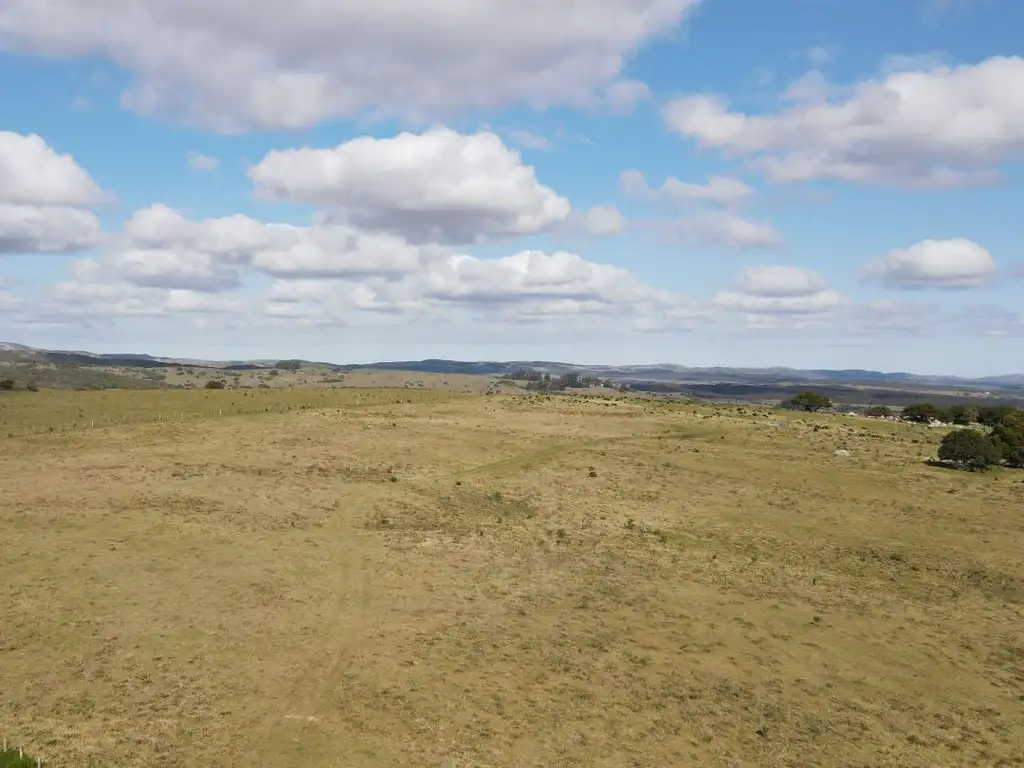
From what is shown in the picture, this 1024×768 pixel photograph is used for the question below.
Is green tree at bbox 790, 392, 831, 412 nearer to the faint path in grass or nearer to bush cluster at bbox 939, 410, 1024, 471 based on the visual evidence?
the faint path in grass

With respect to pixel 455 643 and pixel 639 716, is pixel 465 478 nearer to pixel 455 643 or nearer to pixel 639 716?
pixel 455 643

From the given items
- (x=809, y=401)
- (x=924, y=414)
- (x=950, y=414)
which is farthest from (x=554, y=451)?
(x=950, y=414)

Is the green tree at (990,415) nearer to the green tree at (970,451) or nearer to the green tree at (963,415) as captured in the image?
the green tree at (963,415)

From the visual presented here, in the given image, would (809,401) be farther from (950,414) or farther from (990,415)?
(990,415)

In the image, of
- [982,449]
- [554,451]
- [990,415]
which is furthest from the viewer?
[990,415]

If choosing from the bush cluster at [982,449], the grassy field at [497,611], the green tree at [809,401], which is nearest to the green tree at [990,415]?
the green tree at [809,401]
